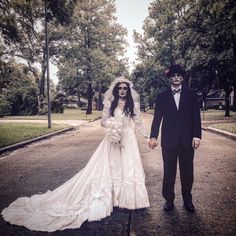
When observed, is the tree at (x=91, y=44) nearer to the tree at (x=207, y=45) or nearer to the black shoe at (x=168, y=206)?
the tree at (x=207, y=45)

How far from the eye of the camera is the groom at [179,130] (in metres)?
5.26

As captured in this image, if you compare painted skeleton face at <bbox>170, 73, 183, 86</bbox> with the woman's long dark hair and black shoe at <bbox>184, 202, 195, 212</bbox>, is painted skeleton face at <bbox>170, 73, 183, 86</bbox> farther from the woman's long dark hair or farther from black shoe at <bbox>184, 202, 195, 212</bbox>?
black shoe at <bbox>184, 202, 195, 212</bbox>

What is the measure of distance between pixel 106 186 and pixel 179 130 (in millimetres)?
1483

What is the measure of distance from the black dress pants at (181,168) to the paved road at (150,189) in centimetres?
28

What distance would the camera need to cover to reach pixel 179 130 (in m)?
5.28

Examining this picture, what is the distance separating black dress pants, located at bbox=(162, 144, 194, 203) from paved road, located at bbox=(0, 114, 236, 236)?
28 centimetres

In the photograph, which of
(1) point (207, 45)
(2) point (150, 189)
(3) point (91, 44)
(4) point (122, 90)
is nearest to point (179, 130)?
(4) point (122, 90)

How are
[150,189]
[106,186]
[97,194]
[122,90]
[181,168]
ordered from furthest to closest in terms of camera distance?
[150,189] → [122,90] → [181,168] → [106,186] → [97,194]

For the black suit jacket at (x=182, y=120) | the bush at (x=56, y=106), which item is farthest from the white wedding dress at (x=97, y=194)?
the bush at (x=56, y=106)

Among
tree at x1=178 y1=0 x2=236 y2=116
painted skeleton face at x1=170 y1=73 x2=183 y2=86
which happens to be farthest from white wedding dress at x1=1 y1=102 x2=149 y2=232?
tree at x1=178 y1=0 x2=236 y2=116

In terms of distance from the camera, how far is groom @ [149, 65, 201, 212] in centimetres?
526

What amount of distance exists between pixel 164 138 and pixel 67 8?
10406mm

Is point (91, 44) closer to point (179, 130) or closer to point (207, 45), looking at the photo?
point (207, 45)

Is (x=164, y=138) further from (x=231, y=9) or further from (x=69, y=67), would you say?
(x=69, y=67)
